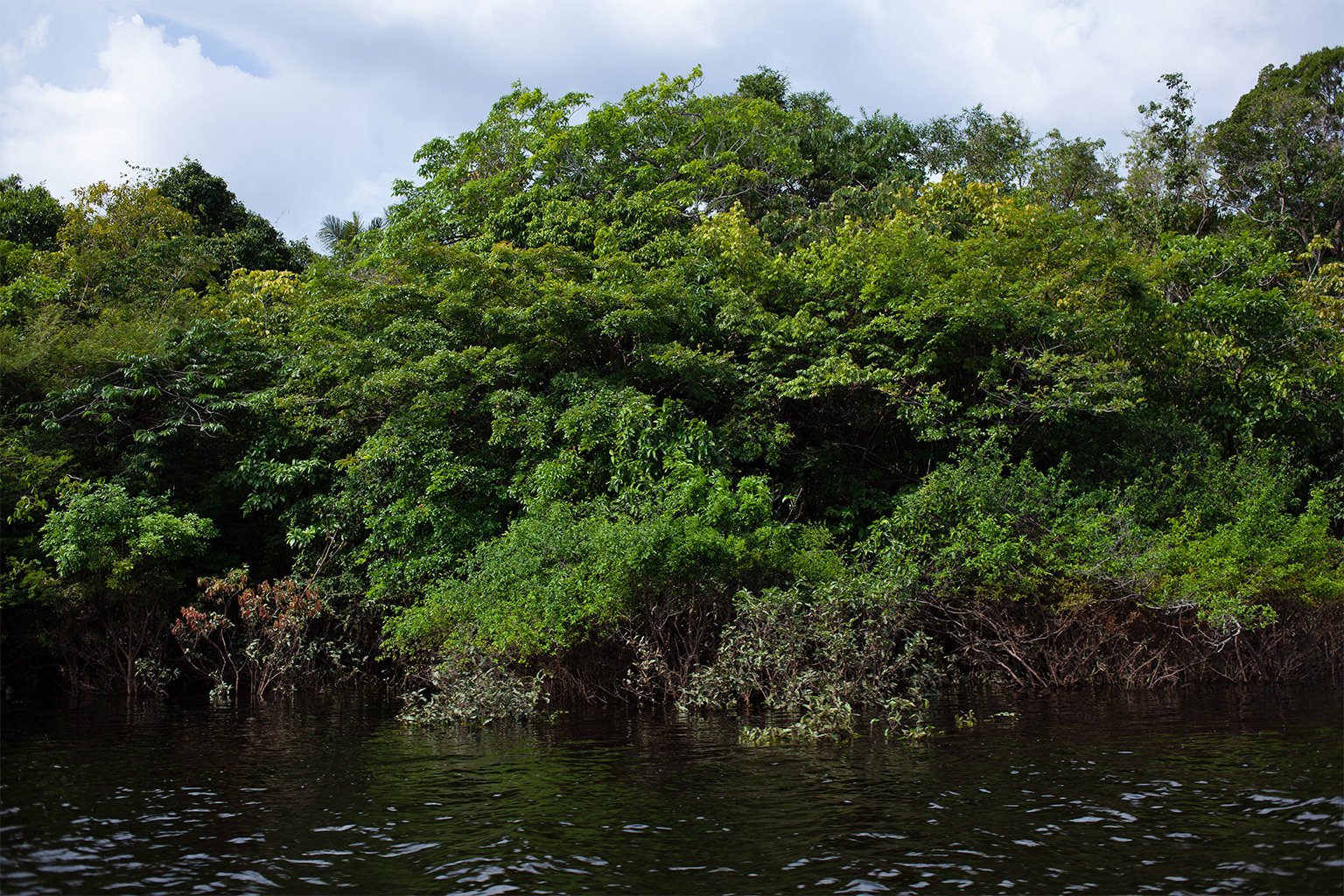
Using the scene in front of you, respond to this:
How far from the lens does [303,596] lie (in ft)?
A: 58.7

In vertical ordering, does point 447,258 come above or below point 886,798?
above

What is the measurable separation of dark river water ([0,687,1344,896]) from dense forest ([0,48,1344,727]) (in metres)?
2.23

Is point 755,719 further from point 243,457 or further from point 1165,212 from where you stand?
point 1165,212

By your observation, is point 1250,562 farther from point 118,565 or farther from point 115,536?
point 115,536

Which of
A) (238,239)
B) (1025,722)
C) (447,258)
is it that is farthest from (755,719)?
(238,239)

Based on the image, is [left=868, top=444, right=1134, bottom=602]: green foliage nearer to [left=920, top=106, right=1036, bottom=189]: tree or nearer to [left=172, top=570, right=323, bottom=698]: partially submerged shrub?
[left=172, top=570, right=323, bottom=698]: partially submerged shrub

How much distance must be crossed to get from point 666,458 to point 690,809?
28.7 ft

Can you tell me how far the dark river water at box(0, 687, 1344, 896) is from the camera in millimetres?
6926

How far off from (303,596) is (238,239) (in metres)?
20.9

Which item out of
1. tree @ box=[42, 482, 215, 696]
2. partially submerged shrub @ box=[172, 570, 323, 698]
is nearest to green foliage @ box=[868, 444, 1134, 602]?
partially submerged shrub @ box=[172, 570, 323, 698]

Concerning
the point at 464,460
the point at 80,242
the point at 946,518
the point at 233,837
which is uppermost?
the point at 80,242

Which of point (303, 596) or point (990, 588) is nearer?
point (990, 588)

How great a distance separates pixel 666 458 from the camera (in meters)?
17.0

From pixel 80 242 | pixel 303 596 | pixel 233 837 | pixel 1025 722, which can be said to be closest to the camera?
pixel 233 837
